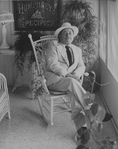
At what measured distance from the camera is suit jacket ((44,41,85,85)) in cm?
366

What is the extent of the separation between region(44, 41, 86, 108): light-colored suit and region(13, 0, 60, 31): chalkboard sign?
1.07 meters

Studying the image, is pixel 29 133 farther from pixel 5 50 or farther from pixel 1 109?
pixel 5 50

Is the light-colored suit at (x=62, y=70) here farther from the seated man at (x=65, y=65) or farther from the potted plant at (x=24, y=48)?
the potted plant at (x=24, y=48)

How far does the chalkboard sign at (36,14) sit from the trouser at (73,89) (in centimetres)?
157

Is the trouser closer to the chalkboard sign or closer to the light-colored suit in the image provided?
the light-colored suit

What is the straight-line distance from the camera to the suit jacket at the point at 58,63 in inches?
144

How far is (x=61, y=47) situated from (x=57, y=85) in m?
0.57

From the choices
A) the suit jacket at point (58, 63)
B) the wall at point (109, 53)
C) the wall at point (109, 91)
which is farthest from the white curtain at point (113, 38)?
the suit jacket at point (58, 63)

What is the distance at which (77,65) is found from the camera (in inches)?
152

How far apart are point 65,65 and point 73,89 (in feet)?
1.58

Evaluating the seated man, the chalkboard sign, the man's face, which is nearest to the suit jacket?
the seated man

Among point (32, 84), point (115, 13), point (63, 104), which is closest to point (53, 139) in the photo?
point (63, 104)

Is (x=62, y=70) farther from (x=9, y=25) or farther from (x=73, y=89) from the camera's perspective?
(x=9, y=25)

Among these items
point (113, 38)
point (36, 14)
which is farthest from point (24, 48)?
point (113, 38)
